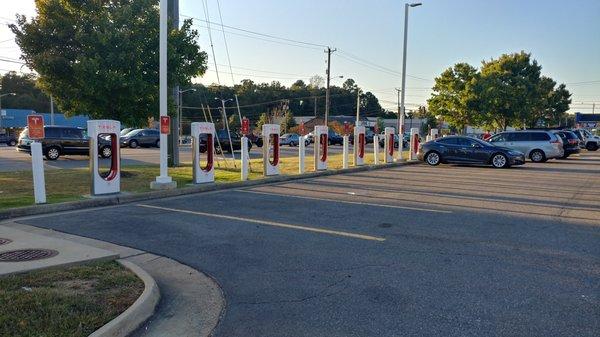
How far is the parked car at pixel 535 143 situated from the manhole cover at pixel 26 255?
79.8 ft

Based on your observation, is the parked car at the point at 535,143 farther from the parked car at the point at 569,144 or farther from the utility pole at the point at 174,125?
the utility pole at the point at 174,125

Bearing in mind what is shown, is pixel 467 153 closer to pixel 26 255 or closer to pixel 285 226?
pixel 285 226

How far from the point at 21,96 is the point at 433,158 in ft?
304

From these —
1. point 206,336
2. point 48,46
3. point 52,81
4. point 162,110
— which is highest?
point 48,46

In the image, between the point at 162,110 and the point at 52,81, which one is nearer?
the point at 162,110

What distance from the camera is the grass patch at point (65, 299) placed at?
13.3 ft

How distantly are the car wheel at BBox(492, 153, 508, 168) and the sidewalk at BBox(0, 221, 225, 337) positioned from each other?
18912 millimetres

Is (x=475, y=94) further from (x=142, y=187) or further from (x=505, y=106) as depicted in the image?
(x=142, y=187)

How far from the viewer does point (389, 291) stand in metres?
5.29

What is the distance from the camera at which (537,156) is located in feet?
87.3

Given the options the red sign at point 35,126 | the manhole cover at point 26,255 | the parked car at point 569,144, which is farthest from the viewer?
the parked car at point 569,144

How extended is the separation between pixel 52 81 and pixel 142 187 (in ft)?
15.3

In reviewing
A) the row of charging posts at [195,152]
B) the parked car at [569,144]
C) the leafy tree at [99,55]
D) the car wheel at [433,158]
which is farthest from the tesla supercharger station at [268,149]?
the parked car at [569,144]

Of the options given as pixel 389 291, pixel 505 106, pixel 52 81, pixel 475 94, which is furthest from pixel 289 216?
pixel 505 106
